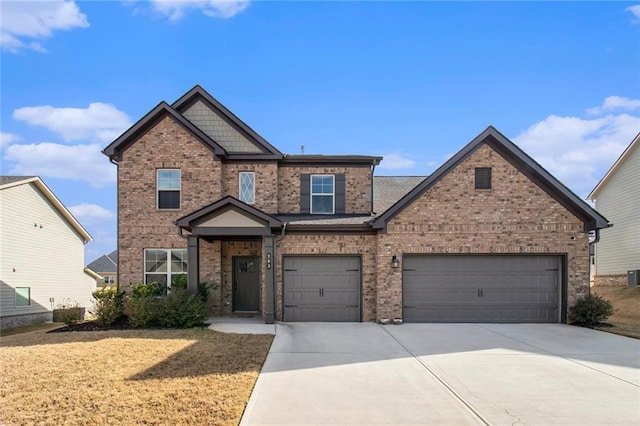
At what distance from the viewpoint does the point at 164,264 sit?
16.3 meters

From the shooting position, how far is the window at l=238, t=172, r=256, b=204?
1689 centimetres

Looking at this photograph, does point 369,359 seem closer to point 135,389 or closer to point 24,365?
point 135,389

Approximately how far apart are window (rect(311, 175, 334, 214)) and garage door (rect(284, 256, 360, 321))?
241 centimetres

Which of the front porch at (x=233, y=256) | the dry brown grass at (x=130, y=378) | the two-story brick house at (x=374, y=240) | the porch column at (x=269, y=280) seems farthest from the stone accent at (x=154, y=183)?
the dry brown grass at (x=130, y=378)

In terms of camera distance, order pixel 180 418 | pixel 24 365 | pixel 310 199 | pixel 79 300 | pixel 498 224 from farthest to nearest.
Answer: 1. pixel 79 300
2. pixel 310 199
3. pixel 498 224
4. pixel 24 365
5. pixel 180 418

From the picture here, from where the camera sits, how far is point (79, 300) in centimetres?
2455

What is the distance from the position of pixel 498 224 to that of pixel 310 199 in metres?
6.56

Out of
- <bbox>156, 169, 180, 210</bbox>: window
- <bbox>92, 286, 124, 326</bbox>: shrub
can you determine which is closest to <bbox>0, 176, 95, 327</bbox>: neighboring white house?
<bbox>92, 286, 124, 326</bbox>: shrub

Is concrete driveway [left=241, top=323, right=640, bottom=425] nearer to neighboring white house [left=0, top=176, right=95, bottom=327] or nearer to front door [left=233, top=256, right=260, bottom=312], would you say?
front door [left=233, top=256, right=260, bottom=312]

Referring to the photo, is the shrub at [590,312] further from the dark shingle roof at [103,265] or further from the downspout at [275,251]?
the dark shingle roof at [103,265]

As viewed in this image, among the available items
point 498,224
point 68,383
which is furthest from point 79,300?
point 498,224

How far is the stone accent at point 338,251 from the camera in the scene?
49.7ft

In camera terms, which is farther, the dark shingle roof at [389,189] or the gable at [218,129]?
→ the dark shingle roof at [389,189]

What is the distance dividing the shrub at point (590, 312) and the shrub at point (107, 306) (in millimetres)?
14244
